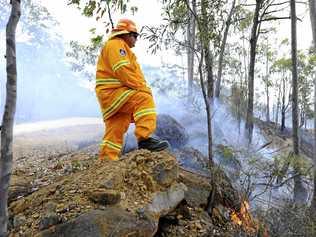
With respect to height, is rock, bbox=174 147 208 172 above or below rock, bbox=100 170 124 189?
below

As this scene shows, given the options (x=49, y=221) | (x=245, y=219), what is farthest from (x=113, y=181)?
(x=245, y=219)

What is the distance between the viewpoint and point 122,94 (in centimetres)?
412

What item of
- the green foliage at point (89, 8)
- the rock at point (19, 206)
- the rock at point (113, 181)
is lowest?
the rock at point (19, 206)

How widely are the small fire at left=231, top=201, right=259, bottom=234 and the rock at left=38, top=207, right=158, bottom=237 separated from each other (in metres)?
1.29

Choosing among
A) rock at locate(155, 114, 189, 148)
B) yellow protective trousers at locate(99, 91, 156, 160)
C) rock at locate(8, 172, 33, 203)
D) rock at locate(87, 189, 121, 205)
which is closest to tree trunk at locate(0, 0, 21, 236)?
rock at locate(87, 189, 121, 205)

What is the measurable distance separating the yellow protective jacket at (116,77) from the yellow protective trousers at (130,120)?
0.07m

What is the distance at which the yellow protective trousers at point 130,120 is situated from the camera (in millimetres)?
4047

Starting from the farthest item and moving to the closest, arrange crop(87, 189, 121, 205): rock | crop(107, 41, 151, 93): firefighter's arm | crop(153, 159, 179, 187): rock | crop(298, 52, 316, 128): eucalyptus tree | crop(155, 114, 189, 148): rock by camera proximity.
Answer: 1. crop(298, 52, 316, 128): eucalyptus tree
2. crop(155, 114, 189, 148): rock
3. crop(107, 41, 151, 93): firefighter's arm
4. crop(153, 159, 179, 187): rock
5. crop(87, 189, 121, 205): rock

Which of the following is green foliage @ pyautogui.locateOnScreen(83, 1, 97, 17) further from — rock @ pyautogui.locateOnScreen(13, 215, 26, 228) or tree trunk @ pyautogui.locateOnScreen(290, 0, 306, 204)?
tree trunk @ pyautogui.locateOnScreen(290, 0, 306, 204)

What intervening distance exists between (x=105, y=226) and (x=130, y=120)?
1531 mm

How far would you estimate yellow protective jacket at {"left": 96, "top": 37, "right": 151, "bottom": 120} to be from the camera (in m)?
4.06

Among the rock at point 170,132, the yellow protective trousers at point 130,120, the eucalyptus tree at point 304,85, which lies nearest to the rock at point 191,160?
the yellow protective trousers at point 130,120

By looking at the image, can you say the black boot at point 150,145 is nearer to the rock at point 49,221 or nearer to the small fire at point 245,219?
the small fire at point 245,219

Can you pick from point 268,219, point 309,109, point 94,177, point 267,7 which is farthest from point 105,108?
point 309,109
